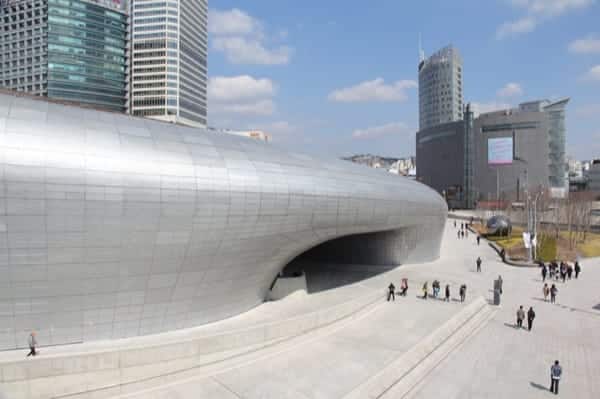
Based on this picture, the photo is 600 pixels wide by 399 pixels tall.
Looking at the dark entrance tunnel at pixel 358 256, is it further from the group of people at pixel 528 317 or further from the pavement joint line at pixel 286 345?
the group of people at pixel 528 317

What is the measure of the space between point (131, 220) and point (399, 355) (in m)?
10.5

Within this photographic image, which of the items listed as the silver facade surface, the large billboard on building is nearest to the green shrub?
the silver facade surface

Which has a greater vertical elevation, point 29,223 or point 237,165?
point 237,165

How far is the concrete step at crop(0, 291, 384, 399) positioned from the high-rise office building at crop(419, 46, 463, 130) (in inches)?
6599

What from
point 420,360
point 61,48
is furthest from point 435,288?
point 61,48

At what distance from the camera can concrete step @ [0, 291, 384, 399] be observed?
1019 cm

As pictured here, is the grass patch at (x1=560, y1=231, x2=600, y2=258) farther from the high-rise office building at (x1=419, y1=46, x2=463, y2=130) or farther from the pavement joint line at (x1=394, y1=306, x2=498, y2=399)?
the high-rise office building at (x1=419, y1=46, x2=463, y2=130)

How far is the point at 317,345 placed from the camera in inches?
576

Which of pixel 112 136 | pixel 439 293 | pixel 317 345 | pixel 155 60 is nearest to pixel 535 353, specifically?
pixel 439 293

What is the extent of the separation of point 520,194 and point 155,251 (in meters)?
97.5

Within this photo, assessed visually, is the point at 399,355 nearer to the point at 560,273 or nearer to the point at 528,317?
the point at 528,317

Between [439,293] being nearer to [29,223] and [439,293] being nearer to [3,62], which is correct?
[29,223]

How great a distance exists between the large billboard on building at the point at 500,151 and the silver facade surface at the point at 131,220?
3846 inches

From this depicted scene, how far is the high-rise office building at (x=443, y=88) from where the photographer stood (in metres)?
163
